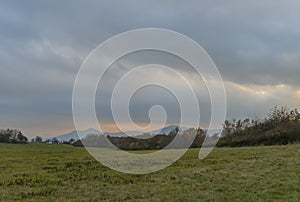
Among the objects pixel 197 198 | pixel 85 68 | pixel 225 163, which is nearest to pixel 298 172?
pixel 225 163

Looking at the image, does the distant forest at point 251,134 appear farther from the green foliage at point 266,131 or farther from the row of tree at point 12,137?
the row of tree at point 12,137

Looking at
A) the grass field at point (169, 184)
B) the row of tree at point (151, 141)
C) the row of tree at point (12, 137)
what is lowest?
the grass field at point (169, 184)

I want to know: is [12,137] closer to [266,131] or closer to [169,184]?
[266,131]

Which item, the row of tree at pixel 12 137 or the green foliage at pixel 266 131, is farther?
the row of tree at pixel 12 137

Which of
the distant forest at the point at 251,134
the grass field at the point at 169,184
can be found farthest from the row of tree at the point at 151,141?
the grass field at the point at 169,184

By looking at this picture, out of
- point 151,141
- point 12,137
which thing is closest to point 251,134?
point 151,141

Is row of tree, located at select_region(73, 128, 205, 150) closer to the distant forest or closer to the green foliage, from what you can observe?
the distant forest

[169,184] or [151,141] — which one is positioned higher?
[151,141]

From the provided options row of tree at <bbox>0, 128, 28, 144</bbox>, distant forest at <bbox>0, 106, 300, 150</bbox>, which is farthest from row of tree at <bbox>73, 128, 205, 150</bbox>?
row of tree at <bbox>0, 128, 28, 144</bbox>

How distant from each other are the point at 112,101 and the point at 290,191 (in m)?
5.17

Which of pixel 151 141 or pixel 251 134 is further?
pixel 251 134

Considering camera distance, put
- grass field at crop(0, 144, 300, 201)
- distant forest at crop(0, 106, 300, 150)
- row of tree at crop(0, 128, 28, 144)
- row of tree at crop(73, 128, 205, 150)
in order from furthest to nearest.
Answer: row of tree at crop(0, 128, 28, 144), distant forest at crop(0, 106, 300, 150), row of tree at crop(73, 128, 205, 150), grass field at crop(0, 144, 300, 201)

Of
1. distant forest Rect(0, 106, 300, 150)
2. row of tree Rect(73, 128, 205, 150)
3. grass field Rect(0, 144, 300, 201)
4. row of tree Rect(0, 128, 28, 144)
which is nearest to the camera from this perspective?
grass field Rect(0, 144, 300, 201)

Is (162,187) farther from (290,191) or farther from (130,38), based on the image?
Result: (130,38)
